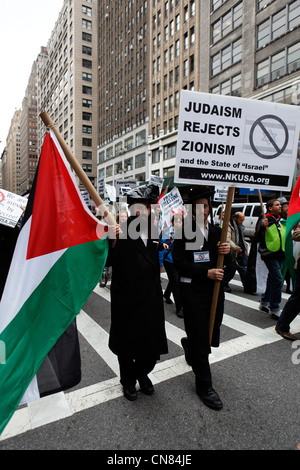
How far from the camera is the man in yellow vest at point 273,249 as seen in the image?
518 cm

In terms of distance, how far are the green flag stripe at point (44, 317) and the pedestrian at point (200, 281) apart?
1020mm

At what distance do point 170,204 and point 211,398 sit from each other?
17.8ft

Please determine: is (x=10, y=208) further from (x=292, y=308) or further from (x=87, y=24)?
(x=87, y=24)

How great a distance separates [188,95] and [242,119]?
60 cm

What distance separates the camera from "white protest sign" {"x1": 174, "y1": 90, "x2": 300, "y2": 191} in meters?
2.79

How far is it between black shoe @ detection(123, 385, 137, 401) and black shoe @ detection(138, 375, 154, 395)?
118 mm

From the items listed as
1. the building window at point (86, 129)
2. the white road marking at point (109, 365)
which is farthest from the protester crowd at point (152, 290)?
the building window at point (86, 129)

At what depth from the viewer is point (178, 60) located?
132ft

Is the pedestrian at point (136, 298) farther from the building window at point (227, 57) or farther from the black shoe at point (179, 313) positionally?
the building window at point (227, 57)

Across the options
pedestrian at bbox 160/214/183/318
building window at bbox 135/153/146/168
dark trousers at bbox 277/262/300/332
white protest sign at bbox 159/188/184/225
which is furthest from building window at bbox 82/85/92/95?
dark trousers at bbox 277/262/300/332

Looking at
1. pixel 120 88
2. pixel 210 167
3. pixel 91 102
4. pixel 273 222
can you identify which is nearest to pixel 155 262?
pixel 210 167

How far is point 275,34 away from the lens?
25750mm

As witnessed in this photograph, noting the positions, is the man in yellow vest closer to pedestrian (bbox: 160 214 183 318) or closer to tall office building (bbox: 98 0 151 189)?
pedestrian (bbox: 160 214 183 318)

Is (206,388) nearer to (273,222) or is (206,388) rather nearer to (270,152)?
(270,152)
